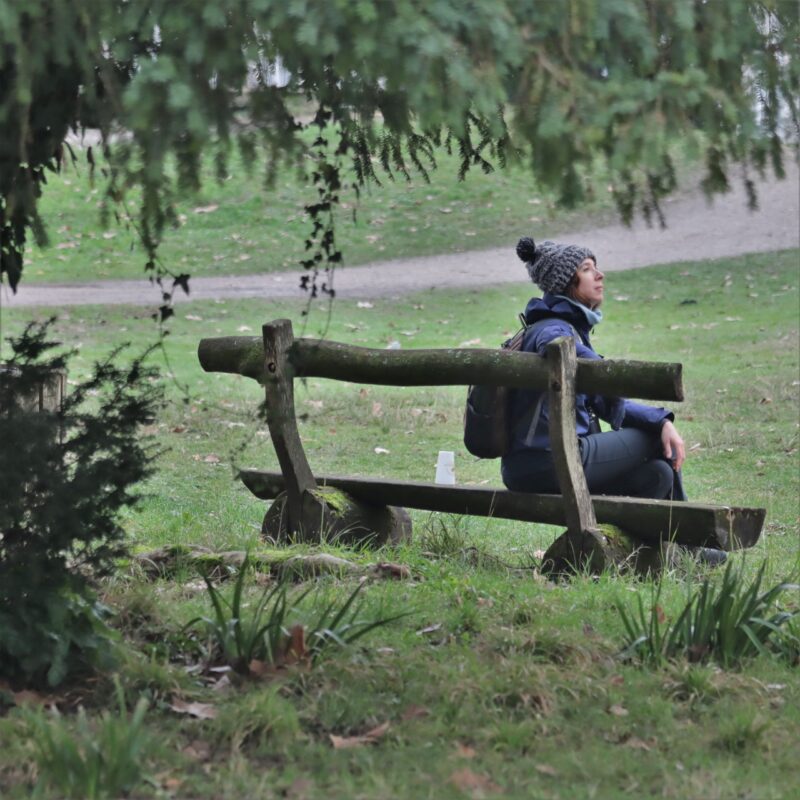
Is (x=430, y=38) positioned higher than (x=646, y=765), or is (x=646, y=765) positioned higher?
(x=430, y=38)

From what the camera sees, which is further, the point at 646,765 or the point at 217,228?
the point at 217,228

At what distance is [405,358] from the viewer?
602 cm

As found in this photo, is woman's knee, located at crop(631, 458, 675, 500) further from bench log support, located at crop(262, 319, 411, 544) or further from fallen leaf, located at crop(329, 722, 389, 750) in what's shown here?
fallen leaf, located at crop(329, 722, 389, 750)

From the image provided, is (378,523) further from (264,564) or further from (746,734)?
(746,734)

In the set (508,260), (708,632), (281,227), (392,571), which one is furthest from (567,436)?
(281,227)

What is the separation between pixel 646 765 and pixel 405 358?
96.0 inches

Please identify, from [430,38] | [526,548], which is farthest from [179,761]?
[526,548]

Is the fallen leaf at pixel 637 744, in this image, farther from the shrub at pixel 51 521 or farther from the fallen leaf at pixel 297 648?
the shrub at pixel 51 521

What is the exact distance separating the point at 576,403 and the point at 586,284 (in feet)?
1.97

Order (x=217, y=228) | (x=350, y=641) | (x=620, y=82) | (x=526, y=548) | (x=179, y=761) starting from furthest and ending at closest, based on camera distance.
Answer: (x=217, y=228) < (x=526, y=548) < (x=350, y=641) < (x=179, y=761) < (x=620, y=82)

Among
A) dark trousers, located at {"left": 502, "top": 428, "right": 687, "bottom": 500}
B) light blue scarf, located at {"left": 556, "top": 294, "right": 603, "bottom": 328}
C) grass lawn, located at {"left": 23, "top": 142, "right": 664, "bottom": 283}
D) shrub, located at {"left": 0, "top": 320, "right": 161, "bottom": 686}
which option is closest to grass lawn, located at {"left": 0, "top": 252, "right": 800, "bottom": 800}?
shrub, located at {"left": 0, "top": 320, "right": 161, "bottom": 686}

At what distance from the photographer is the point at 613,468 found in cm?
625

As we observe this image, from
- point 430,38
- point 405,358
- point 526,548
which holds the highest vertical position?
point 430,38

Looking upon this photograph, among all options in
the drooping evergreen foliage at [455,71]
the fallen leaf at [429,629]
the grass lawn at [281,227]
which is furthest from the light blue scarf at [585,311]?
the grass lawn at [281,227]
